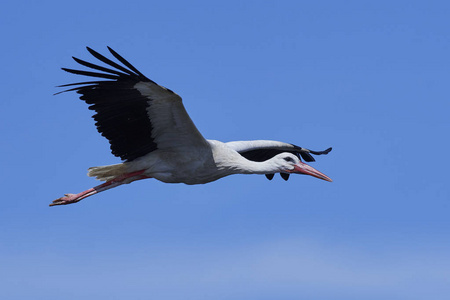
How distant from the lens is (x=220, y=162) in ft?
42.7

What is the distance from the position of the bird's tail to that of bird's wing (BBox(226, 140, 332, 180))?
2392 mm

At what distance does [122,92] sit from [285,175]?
16.8 ft

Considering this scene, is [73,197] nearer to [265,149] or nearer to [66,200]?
[66,200]

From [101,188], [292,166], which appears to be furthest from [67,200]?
[292,166]

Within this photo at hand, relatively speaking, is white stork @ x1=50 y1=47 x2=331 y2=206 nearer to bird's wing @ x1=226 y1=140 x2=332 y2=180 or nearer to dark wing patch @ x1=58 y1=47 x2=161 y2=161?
dark wing patch @ x1=58 y1=47 x2=161 y2=161

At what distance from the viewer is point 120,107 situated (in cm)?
1227

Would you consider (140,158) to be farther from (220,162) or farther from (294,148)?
(294,148)

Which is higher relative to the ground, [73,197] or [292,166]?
[292,166]

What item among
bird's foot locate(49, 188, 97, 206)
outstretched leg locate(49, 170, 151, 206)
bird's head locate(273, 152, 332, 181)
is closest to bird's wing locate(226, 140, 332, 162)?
bird's head locate(273, 152, 332, 181)

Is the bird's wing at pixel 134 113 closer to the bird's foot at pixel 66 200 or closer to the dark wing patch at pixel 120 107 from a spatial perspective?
the dark wing patch at pixel 120 107

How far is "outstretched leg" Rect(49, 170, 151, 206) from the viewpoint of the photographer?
43.1ft

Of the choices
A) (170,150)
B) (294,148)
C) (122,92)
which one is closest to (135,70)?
(122,92)

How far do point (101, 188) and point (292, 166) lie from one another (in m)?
2.98

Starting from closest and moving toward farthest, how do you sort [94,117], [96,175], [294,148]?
[94,117], [96,175], [294,148]
